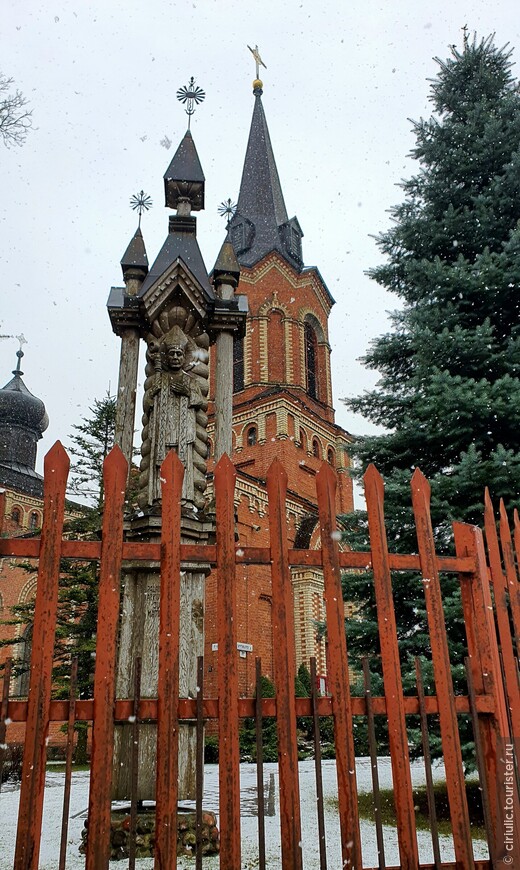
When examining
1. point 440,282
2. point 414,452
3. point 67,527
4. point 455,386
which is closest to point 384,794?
point 414,452

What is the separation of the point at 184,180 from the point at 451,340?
342 cm

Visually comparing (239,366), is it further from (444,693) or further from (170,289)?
(444,693)

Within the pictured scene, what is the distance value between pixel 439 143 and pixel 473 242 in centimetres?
160

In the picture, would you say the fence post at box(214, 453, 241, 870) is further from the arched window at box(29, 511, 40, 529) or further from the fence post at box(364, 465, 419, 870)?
the arched window at box(29, 511, 40, 529)

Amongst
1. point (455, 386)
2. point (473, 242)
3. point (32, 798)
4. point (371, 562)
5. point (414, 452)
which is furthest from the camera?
point (473, 242)

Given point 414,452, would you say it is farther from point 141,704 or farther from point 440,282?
point 141,704

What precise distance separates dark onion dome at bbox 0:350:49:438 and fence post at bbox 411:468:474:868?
39.5 meters

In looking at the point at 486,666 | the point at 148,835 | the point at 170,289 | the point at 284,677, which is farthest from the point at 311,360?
the point at 284,677

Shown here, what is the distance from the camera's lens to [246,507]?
24.1 m

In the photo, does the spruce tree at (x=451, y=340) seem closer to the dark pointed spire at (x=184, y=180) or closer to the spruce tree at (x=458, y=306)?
the spruce tree at (x=458, y=306)

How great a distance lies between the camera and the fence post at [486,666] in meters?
3.09

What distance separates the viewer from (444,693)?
3.03m

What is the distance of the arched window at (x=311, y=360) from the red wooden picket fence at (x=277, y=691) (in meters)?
26.7

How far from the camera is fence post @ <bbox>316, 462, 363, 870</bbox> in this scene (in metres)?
2.76
